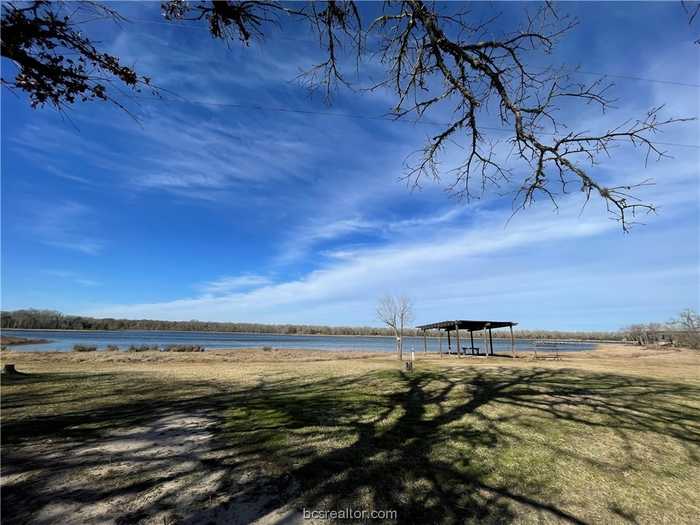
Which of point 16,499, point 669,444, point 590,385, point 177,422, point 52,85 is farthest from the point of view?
point 590,385

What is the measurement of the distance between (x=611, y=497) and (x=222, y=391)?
8.18 metres

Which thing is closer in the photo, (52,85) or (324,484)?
(52,85)

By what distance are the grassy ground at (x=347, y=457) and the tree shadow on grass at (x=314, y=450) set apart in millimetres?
22

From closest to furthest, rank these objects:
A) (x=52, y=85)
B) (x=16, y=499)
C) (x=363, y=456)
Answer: (x=52, y=85) → (x=16, y=499) → (x=363, y=456)

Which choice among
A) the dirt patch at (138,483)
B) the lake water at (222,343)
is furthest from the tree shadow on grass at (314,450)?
the lake water at (222,343)

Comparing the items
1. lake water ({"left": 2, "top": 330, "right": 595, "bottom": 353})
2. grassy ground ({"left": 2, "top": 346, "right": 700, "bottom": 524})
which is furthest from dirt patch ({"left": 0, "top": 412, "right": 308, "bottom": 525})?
lake water ({"left": 2, "top": 330, "right": 595, "bottom": 353})

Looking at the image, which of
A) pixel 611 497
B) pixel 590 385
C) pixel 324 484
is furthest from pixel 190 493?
pixel 590 385

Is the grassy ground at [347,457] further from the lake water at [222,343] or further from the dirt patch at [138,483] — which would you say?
the lake water at [222,343]

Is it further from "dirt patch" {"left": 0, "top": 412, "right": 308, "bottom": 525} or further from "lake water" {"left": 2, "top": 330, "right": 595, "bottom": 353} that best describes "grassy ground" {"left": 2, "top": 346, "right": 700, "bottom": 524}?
"lake water" {"left": 2, "top": 330, "right": 595, "bottom": 353}

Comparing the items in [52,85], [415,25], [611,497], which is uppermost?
[415,25]

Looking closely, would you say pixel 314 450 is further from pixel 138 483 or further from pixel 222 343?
pixel 222 343

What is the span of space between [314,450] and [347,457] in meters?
0.49

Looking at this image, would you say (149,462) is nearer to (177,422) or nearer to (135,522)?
(135,522)

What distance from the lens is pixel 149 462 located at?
13.8 ft
